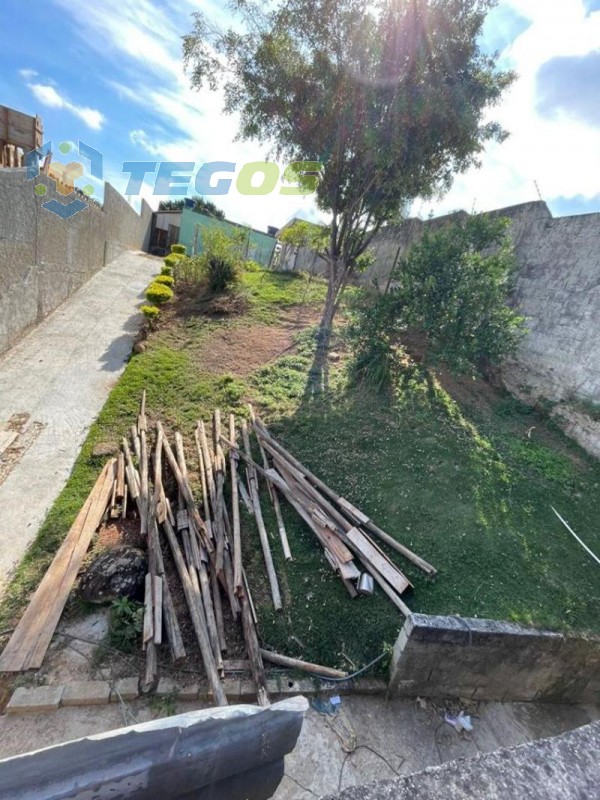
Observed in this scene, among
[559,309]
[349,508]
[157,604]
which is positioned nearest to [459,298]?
[559,309]

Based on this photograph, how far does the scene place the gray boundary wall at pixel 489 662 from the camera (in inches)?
118

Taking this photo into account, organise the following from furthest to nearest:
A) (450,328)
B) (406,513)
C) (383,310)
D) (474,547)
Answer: (383,310) → (450,328) → (406,513) → (474,547)

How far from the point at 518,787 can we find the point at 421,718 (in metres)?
2.70

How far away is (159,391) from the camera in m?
6.35

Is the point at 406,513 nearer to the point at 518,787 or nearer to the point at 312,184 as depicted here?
the point at 518,787

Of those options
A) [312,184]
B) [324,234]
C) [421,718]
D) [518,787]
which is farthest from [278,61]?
[421,718]

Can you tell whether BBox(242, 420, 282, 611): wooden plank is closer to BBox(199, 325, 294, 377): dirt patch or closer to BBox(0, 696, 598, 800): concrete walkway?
BBox(0, 696, 598, 800): concrete walkway

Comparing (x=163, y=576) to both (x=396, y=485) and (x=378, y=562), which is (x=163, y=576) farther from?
(x=396, y=485)

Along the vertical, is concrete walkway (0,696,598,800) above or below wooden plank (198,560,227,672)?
below

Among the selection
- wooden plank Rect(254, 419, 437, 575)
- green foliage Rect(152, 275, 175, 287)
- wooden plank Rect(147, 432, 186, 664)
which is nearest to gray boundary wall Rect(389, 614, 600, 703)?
wooden plank Rect(254, 419, 437, 575)

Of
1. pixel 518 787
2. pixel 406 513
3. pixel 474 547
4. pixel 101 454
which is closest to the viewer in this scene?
pixel 518 787

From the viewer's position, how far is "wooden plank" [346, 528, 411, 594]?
352 centimetres

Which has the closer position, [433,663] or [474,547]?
[433,663]

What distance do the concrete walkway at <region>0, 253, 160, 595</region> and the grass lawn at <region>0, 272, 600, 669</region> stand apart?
0.21 m
